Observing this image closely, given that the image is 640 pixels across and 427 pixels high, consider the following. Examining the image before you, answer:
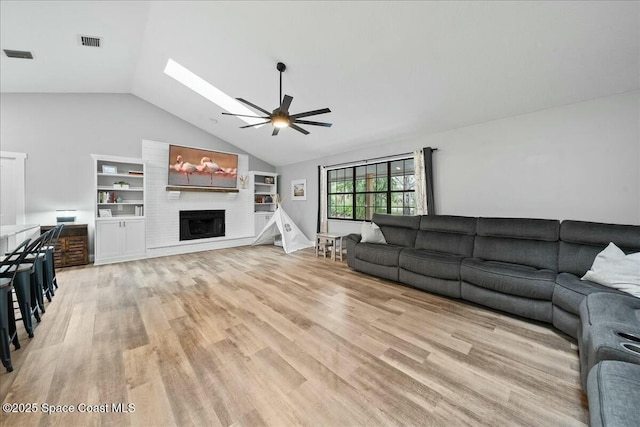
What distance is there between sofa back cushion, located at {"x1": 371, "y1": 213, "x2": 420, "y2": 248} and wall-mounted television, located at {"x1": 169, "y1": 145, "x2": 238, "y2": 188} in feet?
15.1

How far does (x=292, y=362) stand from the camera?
6.04 feet

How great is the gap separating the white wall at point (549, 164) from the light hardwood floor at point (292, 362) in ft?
6.24

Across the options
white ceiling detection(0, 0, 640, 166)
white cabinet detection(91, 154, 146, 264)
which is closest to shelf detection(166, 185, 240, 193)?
white cabinet detection(91, 154, 146, 264)

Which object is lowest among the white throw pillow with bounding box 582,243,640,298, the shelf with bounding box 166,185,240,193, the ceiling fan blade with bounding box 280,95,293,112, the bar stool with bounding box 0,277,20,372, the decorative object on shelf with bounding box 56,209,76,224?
the bar stool with bounding box 0,277,20,372

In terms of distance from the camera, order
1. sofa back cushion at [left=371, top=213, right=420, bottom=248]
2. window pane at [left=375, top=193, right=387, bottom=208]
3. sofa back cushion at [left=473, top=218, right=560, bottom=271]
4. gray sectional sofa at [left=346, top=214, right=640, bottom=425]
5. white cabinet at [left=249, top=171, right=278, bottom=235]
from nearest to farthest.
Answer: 1. gray sectional sofa at [left=346, top=214, right=640, bottom=425]
2. sofa back cushion at [left=473, top=218, right=560, bottom=271]
3. sofa back cushion at [left=371, top=213, right=420, bottom=248]
4. window pane at [left=375, top=193, right=387, bottom=208]
5. white cabinet at [left=249, top=171, right=278, bottom=235]

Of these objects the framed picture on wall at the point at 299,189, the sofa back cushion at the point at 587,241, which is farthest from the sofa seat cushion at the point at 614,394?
the framed picture on wall at the point at 299,189

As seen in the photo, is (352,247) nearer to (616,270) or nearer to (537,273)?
(537,273)

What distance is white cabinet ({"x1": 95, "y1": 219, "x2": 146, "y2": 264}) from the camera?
189 inches

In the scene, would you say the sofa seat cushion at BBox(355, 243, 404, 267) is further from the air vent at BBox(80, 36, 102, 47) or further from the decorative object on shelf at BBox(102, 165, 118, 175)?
the decorative object on shelf at BBox(102, 165, 118, 175)

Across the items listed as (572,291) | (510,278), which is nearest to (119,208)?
(510,278)

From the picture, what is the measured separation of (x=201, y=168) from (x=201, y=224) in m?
1.56

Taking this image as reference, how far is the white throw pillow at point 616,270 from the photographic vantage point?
2.04 metres

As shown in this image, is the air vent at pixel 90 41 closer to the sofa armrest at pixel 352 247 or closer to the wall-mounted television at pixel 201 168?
the wall-mounted television at pixel 201 168

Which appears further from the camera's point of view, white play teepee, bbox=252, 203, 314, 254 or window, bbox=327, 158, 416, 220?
white play teepee, bbox=252, 203, 314, 254
